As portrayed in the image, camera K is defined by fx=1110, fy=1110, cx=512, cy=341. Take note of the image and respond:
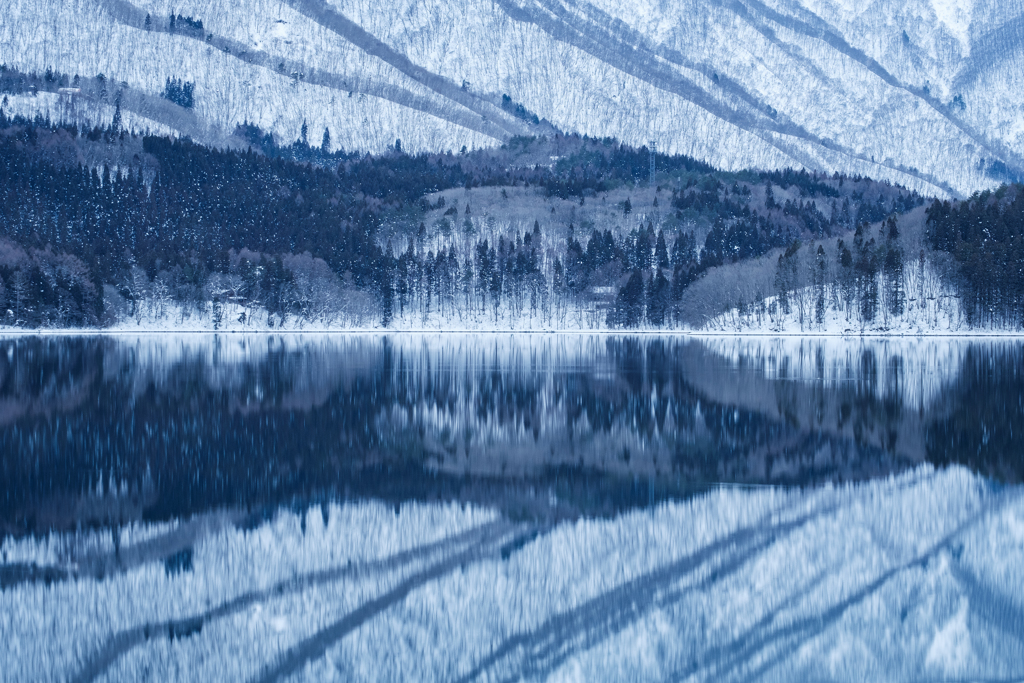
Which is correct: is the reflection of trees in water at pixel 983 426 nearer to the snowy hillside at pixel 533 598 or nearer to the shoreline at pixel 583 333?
the snowy hillside at pixel 533 598

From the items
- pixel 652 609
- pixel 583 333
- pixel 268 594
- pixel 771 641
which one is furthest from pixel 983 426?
pixel 583 333

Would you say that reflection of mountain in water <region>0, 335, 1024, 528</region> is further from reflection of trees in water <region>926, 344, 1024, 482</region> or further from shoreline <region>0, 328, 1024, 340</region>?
shoreline <region>0, 328, 1024, 340</region>

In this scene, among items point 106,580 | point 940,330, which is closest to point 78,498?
point 106,580

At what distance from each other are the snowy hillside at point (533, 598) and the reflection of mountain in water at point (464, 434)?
2454 millimetres

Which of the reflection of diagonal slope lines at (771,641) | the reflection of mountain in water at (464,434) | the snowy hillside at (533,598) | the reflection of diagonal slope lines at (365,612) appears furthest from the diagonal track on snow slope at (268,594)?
the reflection of diagonal slope lines at (771,641)

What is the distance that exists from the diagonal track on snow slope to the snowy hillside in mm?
39

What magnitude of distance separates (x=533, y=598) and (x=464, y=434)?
54.4ft

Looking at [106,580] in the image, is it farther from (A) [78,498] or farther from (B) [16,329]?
(B) [16,329]

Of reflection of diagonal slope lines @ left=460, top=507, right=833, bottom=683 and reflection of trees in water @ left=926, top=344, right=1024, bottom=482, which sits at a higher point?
reflection of trees in water @ left=926, top=344, right=1024, bottom=482

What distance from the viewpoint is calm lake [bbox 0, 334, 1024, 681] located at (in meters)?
13.1

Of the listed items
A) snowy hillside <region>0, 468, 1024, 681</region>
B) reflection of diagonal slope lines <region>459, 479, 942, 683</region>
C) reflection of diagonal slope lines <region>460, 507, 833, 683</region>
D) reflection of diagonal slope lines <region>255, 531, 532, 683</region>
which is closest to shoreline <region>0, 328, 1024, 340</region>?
snowy hillside <region>0, 468, 1024, 681</region>

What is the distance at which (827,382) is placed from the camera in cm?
4922

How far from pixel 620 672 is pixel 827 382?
127 feet

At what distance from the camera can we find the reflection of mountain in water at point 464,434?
2236 centimetres
